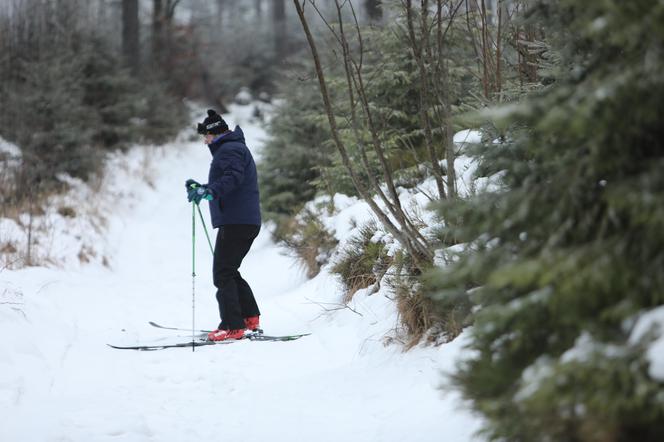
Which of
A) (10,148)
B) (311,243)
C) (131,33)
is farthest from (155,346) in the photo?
(131,33)

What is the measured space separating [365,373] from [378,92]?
4417 millimetres

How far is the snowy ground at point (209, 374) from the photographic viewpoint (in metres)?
3.46

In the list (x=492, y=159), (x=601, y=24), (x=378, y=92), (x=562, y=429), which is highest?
(x=378, y=92)

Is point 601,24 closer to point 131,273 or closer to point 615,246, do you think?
point 615,246

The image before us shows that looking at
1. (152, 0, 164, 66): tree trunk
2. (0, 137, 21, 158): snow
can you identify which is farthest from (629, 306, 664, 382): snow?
(152, 0, 164, 66): tree trunk

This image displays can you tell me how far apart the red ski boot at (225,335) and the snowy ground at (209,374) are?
0.19m

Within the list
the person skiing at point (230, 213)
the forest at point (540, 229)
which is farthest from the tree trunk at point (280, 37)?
the person skiing at point (230, 213)

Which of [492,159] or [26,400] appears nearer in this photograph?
[492,159]

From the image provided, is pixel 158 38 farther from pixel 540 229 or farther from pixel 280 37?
pixel 540 229

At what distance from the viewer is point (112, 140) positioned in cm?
1551

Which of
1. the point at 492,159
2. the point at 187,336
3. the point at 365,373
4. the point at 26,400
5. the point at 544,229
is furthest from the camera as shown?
the point at 187,336

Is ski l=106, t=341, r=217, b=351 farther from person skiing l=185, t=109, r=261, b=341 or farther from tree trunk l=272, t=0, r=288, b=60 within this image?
tree trunk l=272, t=0, r=288, b=60

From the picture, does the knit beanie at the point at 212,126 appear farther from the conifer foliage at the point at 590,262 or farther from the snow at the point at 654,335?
the snow at the point at 654,335

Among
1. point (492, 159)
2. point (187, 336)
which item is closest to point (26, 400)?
point (187, 336)
